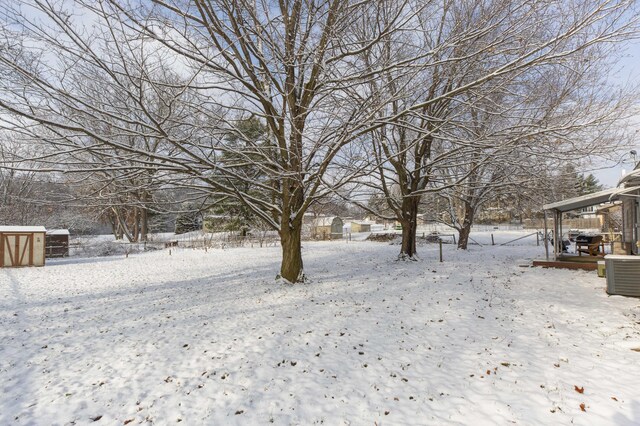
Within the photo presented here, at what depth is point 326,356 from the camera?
4.79 m

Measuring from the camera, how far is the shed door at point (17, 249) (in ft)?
47.4

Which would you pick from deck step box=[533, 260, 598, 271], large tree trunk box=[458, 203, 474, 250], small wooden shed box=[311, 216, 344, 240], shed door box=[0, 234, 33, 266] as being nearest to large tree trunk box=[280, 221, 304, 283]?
deck step box=[533, 260, 598, 271]

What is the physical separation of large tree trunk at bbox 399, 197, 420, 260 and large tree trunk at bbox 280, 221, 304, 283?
6118 mm

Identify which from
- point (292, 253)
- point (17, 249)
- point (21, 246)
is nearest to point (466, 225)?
point (292, 253)

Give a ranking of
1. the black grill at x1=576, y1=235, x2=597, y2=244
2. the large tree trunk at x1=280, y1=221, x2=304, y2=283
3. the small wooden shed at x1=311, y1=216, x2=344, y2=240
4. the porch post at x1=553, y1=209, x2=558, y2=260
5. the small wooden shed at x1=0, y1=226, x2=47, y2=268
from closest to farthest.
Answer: the large tree trunk at x1=280, y1=221, x2=304, y2=283
the porch post at x1=553, y1=209, x2=558, y2=260
the black grill at x1=576, y1=235, x2=597, y2=244
the small wooden shed at x1=0, y1=226, x2=47, y2=268
the small wooden shed at x1=311, y1=216, x2=344, y2=240

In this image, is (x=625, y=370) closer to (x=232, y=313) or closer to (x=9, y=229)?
(x=232, y=313)

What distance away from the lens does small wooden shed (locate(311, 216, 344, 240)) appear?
3341 cm

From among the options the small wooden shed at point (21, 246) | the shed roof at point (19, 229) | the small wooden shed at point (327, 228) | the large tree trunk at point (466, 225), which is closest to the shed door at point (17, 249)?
the small wooden shed at point (21, 246)

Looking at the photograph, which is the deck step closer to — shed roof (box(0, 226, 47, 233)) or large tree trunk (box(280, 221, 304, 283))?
large tree trunk (box(280, 221, 304, 283))

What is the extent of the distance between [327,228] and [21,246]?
24701 mm

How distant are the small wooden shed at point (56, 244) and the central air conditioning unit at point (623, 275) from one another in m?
25.7

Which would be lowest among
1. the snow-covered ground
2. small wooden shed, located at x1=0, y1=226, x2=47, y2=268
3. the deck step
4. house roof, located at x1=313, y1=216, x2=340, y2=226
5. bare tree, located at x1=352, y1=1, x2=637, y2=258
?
the snow-covered ground

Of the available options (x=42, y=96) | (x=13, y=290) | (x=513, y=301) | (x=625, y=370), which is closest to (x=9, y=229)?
(x=13, y=290)

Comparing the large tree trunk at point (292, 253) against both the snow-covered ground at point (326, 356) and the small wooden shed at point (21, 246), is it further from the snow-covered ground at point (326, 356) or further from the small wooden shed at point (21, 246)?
the small wooden shed at point (21, 246)
